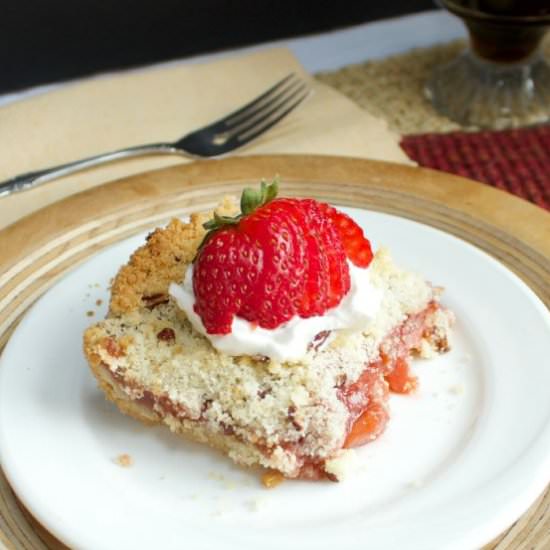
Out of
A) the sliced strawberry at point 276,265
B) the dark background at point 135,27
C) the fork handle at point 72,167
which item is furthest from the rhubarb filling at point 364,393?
the dark background at point 135,27

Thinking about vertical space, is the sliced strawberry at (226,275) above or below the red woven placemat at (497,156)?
below

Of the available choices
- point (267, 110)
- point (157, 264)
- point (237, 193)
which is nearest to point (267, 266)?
point (157, 264)

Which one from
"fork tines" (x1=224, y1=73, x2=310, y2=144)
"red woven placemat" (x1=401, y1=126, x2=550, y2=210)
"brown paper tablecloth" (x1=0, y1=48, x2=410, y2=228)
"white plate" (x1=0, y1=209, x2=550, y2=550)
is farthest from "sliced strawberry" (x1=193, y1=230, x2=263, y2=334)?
"red woven placemat" (x1=401, y1=126, x2=550, y2=210)

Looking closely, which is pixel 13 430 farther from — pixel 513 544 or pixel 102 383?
pixel 513 544

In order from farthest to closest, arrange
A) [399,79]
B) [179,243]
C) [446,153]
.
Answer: [399,79], [446,153], [179,243]

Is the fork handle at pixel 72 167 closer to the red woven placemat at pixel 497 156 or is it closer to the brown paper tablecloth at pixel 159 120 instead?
the brown paper tablecloth at pixel 159 120

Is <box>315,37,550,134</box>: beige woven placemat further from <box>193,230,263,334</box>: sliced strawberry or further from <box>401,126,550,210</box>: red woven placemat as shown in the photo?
<box>193,230,263,334</box>: sliced strawberry

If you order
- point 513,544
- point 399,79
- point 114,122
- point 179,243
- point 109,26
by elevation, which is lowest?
point 513,544

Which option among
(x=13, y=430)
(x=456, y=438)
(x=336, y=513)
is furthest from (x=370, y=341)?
(x=13, y=430)
